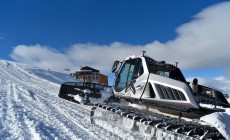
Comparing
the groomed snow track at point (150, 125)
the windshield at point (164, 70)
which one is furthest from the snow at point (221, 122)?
the windshield at point (164, 70)

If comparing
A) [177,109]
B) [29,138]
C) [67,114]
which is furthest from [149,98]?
[29,138]

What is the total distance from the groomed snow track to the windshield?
6.29 ft

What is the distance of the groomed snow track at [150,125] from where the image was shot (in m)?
5.45

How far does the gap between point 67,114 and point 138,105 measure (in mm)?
2100

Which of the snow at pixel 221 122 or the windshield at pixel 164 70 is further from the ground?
the windshield at pixel 164 70

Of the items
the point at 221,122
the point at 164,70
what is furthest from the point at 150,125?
the point at 164,70

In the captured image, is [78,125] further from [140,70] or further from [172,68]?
[172,68]

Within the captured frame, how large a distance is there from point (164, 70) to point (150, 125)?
12.1ft

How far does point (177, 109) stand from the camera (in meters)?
7.97

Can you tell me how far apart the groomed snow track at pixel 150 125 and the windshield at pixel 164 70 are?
1917 mm

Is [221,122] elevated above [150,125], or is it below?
above

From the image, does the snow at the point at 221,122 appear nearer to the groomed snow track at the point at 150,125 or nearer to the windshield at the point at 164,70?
the groomed snow track at the point at 150,125

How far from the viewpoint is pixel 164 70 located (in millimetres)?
9953

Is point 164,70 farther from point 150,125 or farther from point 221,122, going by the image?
point 221,122
